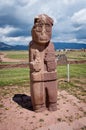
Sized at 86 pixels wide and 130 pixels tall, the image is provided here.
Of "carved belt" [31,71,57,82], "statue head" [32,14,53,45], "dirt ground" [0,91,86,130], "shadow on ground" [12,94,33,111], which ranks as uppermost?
"statue head" [32,14,53,45]

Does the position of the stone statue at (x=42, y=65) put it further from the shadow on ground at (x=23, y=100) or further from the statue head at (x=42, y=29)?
the shadow on ground at (x=23, y=100)

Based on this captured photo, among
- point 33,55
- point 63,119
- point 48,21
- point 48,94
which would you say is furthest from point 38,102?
point 48,21

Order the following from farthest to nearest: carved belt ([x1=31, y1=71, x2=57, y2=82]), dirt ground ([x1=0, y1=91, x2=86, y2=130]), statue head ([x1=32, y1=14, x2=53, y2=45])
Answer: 1. carved belt ([x1=31, y1=71, x2=57, y2=82])
2. statue head ([x1=32, y1=14, x2=53, y2=45])
3. dirt ground ([x1=0, y1=91, x2=86, y2=130])

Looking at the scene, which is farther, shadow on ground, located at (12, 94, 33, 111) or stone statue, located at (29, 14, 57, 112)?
shadow on ground, located at (12, 94, 33, 111)

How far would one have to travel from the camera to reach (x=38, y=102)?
9055 mm

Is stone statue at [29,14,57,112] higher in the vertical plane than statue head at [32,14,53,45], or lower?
lower

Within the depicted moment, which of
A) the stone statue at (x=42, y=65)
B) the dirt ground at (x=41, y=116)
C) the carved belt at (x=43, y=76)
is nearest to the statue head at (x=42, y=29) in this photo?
the stone statue at (x=42, y=65)

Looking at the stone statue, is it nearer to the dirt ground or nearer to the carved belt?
the carved belt

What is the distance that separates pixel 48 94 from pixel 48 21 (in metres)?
2.68

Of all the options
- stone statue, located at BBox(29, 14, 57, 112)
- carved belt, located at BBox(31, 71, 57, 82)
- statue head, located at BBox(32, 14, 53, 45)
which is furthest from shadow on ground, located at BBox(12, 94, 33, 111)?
statue head, located at BBox(32, 14, 53, 45)

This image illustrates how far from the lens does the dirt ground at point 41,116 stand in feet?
26.6

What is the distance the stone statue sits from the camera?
8.79 metres

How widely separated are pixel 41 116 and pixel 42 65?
186 centimetres

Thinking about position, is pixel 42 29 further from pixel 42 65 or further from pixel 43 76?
pixel 43 76
